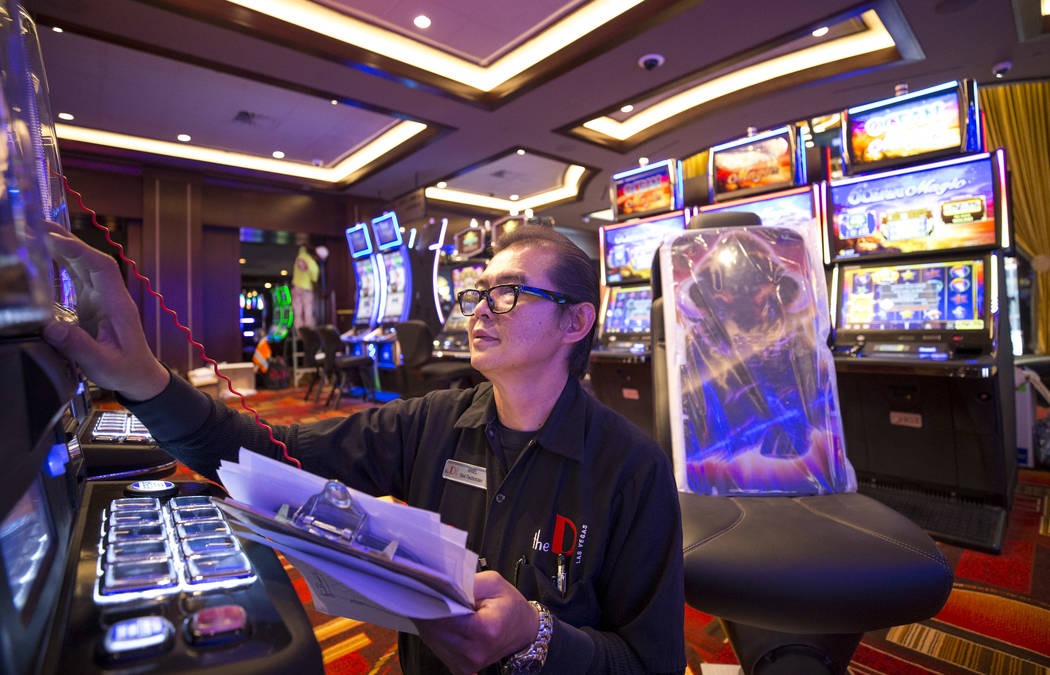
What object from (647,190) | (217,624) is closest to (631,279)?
(647,190)

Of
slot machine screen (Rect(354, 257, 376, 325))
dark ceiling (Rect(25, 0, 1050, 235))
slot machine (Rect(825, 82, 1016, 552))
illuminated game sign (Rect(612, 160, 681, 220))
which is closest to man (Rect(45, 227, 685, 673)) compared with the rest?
slot machine (Rect(825, 82, 1016, 552))

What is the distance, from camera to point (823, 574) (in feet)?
3.40

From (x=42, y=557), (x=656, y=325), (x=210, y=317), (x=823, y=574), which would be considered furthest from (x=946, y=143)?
(x=210, y=317)

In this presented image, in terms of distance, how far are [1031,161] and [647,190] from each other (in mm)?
4387

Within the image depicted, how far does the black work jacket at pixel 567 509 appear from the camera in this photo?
823 millimetres

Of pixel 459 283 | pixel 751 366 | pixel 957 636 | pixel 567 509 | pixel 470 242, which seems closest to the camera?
pixel 567 509

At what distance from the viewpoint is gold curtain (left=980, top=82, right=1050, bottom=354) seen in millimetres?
5699

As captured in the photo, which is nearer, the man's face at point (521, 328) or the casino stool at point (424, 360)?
the man's face at point (521, 328)

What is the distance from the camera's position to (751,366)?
1.55 m

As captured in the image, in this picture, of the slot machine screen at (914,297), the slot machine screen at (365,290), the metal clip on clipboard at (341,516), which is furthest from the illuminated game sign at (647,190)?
the metal clip on clipboard at (341,516)

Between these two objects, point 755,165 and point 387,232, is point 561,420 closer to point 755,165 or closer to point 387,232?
point 755,165

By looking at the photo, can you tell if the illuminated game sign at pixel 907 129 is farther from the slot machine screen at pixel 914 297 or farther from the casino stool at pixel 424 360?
the casino stool at pixel 424 360

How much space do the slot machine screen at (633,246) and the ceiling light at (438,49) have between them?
5.18 ft

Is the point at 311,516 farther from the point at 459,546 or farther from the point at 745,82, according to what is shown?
the point at 745,82
